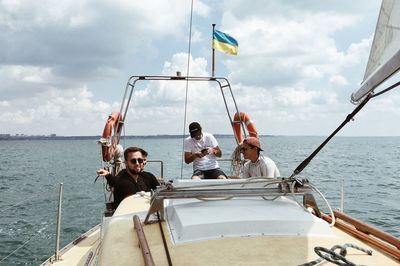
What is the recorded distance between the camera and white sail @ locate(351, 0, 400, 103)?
2246 millimetres

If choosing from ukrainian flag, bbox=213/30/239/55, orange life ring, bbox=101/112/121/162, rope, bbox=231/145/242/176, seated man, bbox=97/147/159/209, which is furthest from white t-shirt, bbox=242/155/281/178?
ukrainian flag, bbox=213/30/239/55

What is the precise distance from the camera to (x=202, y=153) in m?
6.24

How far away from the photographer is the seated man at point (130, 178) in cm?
447

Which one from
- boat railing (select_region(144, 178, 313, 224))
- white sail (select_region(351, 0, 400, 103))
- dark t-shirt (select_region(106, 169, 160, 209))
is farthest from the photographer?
dark t-shirt (select_region(106, 169, 160, 209))

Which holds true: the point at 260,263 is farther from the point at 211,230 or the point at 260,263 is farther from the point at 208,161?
the point at 208,161

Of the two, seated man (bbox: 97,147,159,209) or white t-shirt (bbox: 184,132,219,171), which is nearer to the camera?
seated man (bbox: 97,147,159,209)

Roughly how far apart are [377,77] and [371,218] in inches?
491

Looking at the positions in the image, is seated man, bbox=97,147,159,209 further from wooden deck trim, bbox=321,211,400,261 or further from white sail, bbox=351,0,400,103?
white sail, bbox=351,0,400,103

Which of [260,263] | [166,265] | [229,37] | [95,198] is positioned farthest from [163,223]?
[95,198]

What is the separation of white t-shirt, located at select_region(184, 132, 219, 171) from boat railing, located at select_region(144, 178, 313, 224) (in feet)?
10.8

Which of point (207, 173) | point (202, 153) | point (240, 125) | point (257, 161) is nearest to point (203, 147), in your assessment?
point (202, 153)

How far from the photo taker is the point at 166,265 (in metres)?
2.02

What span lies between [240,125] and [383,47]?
4.74 m

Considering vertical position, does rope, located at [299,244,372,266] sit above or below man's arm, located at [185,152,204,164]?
below
